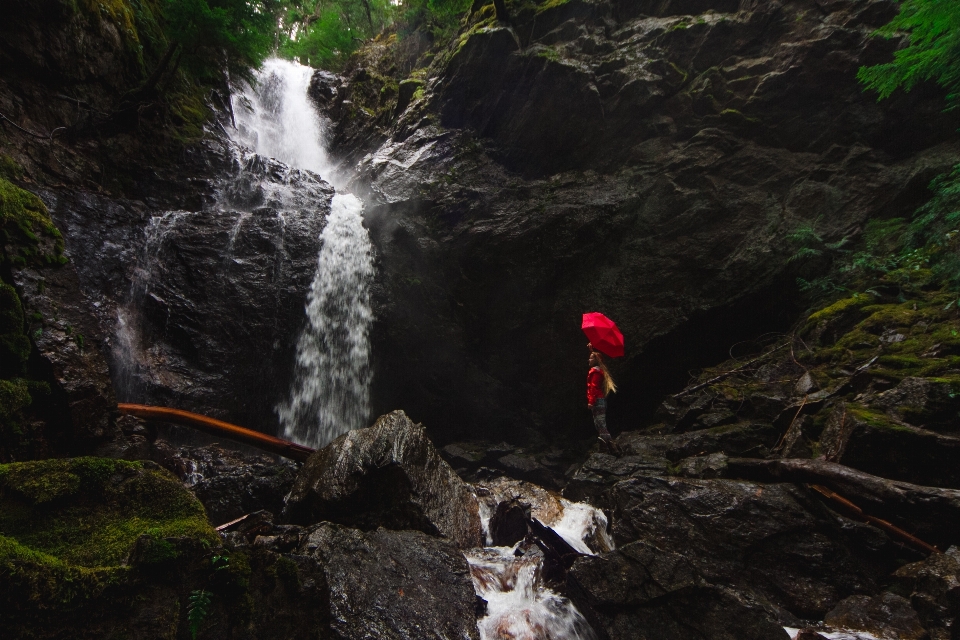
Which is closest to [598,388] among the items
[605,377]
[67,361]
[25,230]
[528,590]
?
[605,377]

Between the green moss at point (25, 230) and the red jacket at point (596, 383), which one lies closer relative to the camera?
the green moss at point (25, 230)

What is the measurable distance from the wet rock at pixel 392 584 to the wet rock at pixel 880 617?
10.0 ft

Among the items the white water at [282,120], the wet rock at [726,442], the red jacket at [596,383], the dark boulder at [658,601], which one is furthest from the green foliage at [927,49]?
the white water at [282,120]

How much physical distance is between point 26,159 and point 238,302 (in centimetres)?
434

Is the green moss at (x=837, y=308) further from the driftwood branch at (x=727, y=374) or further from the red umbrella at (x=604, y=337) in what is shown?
the red umbrella at (x=604, y=337)

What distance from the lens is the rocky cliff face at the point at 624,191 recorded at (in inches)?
351

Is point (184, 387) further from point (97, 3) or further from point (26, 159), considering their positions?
point (97, 3)

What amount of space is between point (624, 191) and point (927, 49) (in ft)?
17.3

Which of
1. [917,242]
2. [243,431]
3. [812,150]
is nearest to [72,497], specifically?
[243,431]

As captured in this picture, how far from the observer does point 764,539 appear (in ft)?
13.1

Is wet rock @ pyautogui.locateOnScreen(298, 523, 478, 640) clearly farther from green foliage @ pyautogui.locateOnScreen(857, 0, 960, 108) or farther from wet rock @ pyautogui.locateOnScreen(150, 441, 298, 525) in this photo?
green foliage @ pyautogui.locateOnScreen(857, 0, 960, 108)

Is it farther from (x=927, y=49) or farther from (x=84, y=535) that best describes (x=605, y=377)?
(x=927, y=49)

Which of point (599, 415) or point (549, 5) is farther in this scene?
point (549, 5)

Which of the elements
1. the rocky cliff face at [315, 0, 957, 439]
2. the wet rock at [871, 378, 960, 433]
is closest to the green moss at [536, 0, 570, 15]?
the rocky cliff face at [315, 0, 957, 439]
